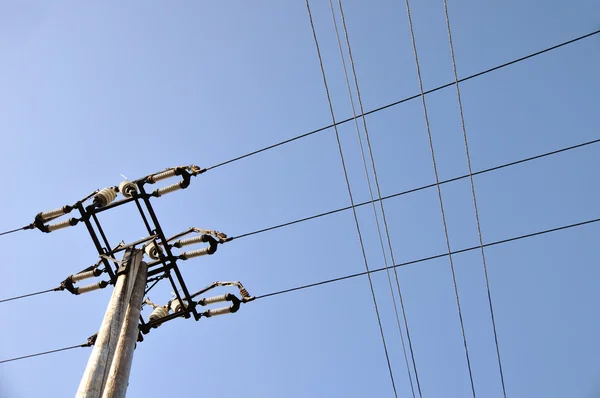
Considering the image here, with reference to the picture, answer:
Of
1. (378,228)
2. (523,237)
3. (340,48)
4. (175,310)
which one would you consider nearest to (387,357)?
(378,228)

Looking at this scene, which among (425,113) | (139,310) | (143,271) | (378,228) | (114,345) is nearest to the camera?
(114,345)

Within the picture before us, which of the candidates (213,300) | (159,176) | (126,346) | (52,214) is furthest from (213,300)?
(52,214)

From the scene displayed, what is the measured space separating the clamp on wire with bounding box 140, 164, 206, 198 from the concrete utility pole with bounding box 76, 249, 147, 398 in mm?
1143

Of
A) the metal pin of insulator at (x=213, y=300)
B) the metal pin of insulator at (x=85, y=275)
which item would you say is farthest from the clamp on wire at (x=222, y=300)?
the metal pin of insulator at (x=85, y=275)

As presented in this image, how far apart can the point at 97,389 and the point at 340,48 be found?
18.6ft

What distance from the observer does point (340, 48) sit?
9.18m

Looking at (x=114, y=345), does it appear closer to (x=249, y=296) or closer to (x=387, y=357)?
(x=249, y=296)

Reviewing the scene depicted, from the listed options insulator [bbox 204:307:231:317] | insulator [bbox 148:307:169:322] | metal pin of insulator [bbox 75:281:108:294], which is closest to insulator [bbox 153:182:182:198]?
metal pin of insulator [bbox 75:281:108:294]

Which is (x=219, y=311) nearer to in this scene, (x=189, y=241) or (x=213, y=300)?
(x=213, y=300)

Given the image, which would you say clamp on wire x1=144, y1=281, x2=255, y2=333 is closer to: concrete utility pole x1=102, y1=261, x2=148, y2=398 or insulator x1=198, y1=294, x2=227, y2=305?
insulator x1=198, y1=294, x2=227, y2=305

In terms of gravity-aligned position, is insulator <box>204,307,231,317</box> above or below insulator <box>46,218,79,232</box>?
→ below

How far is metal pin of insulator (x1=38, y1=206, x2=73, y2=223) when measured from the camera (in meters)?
9.58

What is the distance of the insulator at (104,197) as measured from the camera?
30.8ft

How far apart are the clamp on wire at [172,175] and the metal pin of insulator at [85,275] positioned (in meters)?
1.43
